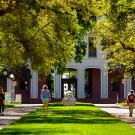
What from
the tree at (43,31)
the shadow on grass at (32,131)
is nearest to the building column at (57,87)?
the tree at (43,31)

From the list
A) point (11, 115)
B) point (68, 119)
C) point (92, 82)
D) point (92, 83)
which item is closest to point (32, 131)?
point (68, 119)

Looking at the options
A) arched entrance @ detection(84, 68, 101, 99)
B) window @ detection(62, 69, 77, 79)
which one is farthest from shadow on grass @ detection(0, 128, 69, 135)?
window @ detection(62, 69, 77, 79)

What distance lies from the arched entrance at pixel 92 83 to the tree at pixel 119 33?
28.5 metres

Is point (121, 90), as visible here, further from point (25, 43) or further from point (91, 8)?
point (91, 8)

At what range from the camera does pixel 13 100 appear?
74.4m

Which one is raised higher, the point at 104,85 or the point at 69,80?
the point at 69,80

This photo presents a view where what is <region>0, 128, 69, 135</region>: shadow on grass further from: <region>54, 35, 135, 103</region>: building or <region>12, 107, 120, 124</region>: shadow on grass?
<region>54, 35, 135, 103</region>: building

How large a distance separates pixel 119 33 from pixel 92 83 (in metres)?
52.2

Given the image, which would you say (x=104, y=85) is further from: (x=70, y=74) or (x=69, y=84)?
(x=70, y=74)

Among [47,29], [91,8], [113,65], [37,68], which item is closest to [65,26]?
[91,8]

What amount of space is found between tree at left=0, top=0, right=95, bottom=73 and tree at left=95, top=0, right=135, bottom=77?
136 centimetres

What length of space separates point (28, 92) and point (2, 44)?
4856cm

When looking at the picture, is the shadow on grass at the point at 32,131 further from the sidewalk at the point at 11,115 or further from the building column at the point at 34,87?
the building column at the point at 34,87

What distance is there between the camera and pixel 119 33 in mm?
34750
